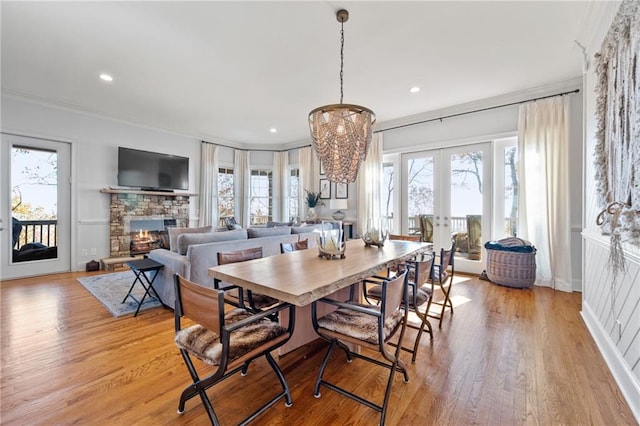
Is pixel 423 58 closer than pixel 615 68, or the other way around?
pixel 615 68

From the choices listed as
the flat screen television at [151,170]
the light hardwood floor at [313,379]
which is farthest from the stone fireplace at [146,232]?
the light hardwood floor at [313,379]

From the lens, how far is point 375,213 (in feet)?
17.9

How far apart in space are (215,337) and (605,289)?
9.61ft

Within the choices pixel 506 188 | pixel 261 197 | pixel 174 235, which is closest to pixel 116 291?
pixel 174 235

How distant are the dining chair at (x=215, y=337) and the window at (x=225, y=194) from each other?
18.6ft

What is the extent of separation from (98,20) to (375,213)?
468cm

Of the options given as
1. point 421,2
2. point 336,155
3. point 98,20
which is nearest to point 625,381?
point 336,155

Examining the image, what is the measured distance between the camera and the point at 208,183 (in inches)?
254

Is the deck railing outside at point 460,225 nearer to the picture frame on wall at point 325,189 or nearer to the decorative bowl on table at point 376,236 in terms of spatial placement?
the picture frame on wall at point 325,189

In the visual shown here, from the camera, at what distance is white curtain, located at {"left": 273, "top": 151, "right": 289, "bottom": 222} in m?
7.34

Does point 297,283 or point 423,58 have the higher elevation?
point 423,58

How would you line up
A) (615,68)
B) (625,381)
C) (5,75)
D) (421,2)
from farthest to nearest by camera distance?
(5,75) → (421,2) → (615,68) → (625,381)

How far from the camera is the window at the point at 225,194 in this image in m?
6.88

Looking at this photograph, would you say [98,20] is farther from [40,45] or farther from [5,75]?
[5,75]
